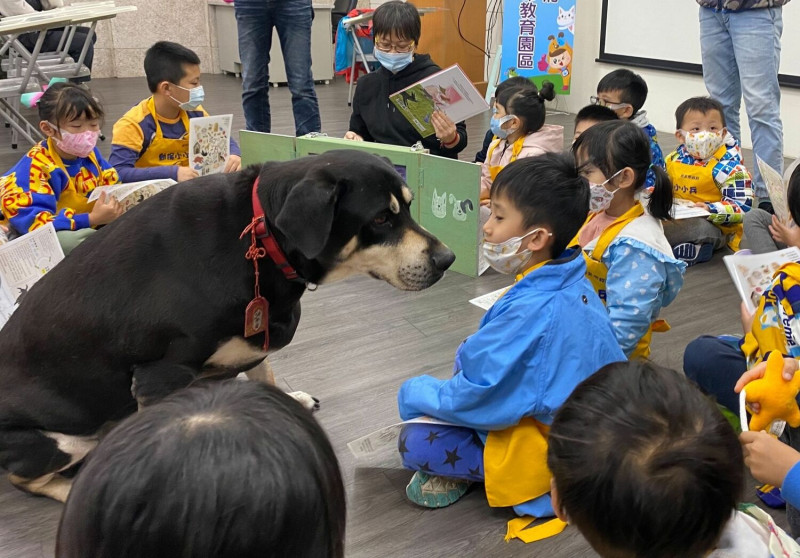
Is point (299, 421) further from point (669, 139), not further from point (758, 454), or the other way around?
point (669, 139)

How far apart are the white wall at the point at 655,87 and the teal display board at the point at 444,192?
12.8 ft

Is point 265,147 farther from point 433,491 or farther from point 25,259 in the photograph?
point 433,491

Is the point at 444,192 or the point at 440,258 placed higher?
the point at 440,258

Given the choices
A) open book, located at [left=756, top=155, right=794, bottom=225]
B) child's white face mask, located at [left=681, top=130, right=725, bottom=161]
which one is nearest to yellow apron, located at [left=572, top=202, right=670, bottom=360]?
open book, located at [left=756, top=155, right=794, bottom=225]

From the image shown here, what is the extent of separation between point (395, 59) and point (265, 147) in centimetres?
91

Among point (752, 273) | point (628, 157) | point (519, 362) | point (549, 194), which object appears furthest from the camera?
point (628, 157)

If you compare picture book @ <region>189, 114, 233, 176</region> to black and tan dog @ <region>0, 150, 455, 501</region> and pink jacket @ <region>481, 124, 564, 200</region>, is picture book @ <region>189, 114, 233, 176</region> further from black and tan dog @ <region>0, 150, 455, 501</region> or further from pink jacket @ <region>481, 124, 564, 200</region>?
black and tan dog @ <region>0, 150, 455, 501</region>

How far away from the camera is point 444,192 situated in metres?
3.56

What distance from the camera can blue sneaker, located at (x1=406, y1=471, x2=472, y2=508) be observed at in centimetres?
203

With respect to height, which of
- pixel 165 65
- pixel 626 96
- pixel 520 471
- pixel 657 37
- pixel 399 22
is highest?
pixel 399 22

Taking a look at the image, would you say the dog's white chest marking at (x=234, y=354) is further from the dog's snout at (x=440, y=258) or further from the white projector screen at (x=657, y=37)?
the white projector screen at (x=657, y=37)

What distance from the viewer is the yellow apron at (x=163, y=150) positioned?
3.62 m

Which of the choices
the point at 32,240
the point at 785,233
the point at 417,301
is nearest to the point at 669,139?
the point at 417,301

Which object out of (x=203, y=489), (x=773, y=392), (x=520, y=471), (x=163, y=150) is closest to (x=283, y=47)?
(x=163, y=150)
